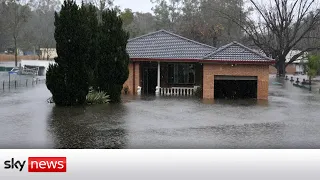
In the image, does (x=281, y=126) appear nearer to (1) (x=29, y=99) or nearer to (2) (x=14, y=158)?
(2) (x=14, y=158)

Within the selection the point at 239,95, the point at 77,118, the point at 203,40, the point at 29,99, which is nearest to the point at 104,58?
the point at 29,99

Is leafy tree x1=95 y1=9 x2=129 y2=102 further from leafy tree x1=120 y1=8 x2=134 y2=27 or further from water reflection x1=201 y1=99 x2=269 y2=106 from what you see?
leafy tree x1=120 y1=8 x2=134 y2=27

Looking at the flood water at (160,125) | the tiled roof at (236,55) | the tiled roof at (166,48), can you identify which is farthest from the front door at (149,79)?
the flood water at (160,125)

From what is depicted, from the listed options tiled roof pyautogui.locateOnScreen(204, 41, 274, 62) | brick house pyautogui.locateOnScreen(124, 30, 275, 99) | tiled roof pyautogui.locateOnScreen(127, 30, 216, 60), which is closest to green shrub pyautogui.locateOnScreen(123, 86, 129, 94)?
brick house pyautogui.locateOnScreen(124, 30, 275, 99)

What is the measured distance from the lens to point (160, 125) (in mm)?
14461

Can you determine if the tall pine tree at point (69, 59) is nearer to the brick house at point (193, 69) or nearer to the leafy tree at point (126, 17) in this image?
the brick house at point (193, 69)

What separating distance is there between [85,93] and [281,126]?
9372mm

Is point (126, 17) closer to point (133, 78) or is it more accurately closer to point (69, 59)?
point (133, 78)

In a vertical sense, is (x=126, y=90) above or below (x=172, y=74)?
below

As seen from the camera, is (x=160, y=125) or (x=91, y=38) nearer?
(x=160, y=125)

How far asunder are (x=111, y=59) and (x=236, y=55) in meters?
7.88

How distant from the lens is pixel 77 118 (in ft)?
52.0

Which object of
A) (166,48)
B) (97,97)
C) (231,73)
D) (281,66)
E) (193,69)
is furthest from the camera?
(281,66)

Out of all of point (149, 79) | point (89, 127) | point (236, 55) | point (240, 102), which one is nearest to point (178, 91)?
point (149, 79)
